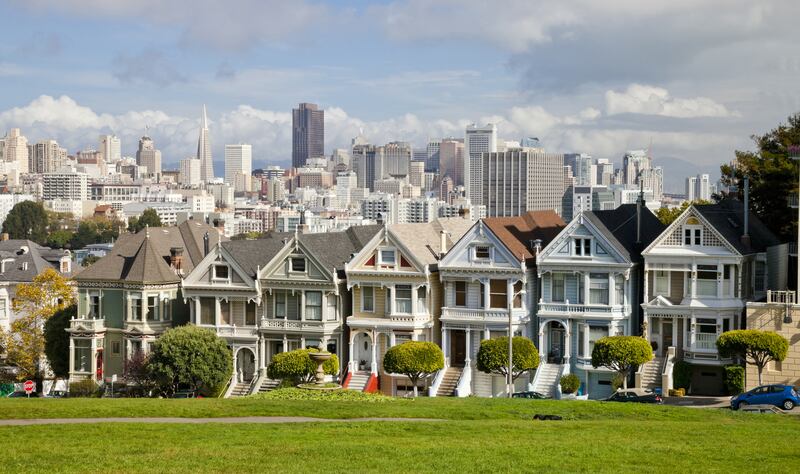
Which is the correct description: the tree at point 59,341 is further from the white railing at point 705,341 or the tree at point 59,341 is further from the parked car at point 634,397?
the white railing at point 705,341

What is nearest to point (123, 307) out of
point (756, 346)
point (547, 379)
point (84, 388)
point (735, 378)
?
point (84, 388)

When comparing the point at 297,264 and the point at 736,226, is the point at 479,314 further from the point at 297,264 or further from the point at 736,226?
the point at 736,226

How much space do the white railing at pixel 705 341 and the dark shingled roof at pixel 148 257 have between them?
75.2 feet

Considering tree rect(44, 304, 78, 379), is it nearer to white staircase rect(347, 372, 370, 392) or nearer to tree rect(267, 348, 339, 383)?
tree rect(267, 348, 339, 383)

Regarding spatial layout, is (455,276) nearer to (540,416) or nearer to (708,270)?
(708,270)

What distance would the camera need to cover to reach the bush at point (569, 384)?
2066 inches

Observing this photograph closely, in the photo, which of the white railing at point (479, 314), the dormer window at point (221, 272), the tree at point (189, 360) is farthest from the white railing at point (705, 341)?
the dormer window at point (221, 272)

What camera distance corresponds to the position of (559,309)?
5403 centimetres

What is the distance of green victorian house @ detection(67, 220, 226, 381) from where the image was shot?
60688 millimetres

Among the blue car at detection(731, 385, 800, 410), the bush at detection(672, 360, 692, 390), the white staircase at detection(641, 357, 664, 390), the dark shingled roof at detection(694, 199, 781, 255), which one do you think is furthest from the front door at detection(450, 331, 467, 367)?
the blue car at detection(731, 385, 800, 410)

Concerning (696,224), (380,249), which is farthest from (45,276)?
(696,224)

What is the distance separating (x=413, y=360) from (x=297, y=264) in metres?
7.79

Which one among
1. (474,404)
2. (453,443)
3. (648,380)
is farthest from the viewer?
(648,380)

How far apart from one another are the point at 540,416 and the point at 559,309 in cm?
1625
